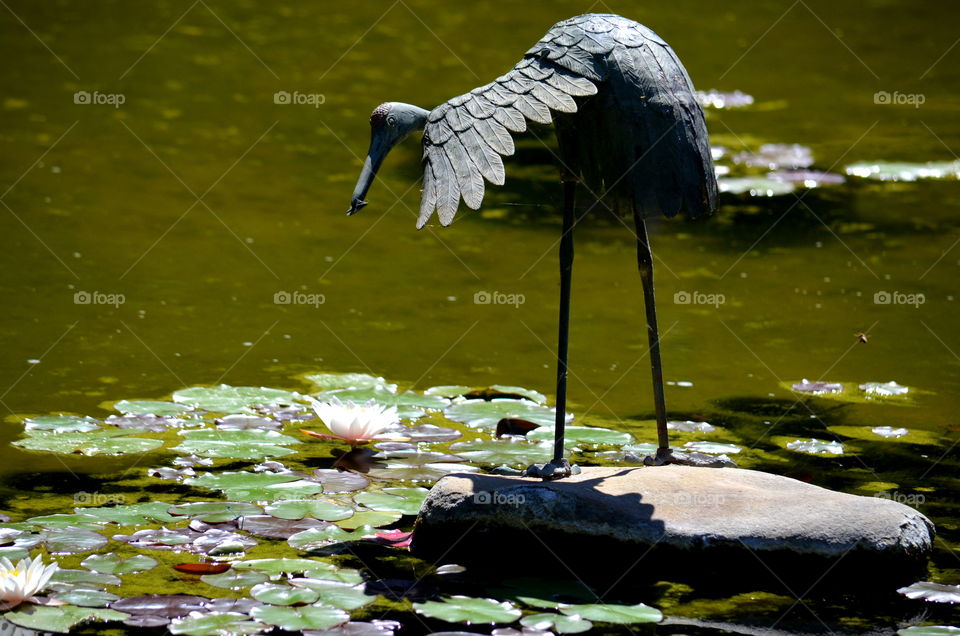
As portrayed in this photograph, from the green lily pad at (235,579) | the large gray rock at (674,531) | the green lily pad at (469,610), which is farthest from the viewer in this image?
the large gray rock at (674,531)

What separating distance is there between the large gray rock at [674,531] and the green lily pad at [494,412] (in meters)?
0.95

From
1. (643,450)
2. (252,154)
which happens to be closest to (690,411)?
(643,450)

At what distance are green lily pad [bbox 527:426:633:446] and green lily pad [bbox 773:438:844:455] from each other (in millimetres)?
587

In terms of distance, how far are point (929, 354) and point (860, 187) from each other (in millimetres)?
2622

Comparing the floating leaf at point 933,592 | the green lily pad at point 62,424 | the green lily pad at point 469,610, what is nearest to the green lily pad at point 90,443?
the green lily pad at point 62,424

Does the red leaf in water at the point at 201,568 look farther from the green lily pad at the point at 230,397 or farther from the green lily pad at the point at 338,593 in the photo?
the green lily pad at the point at 230,397

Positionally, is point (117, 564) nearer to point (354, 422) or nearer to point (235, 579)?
point (235, 579)

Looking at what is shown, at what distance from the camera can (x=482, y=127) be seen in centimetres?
338

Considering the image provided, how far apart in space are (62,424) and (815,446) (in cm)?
267

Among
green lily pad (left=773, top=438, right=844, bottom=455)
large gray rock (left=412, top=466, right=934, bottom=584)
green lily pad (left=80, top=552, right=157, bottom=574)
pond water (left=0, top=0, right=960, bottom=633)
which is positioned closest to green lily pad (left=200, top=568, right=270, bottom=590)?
green lily pad (left=80, top=552, right=157, bottom=574)

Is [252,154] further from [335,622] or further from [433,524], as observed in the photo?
[335,622]

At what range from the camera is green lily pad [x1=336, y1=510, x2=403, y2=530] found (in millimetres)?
3609

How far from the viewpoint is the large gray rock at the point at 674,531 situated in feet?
11.1

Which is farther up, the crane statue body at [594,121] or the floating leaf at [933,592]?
the crane statue body at [594,121]
